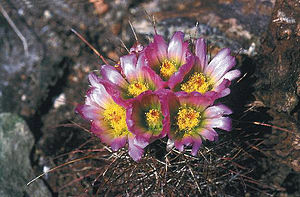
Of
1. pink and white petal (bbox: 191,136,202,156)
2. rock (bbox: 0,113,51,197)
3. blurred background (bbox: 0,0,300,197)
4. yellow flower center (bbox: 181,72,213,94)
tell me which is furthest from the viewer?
rock (bbox: 0,113,51,197)

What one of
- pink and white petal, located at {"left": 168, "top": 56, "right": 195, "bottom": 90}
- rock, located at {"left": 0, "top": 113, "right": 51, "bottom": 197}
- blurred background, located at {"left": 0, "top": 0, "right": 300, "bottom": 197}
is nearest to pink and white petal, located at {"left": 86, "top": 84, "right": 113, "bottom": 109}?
pink and white petal, located at {"left": 168, "top": 56, "right": 195, "bottom": 90}

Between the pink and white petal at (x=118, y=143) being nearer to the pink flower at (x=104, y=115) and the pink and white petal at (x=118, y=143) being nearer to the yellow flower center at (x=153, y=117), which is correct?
the pink flower at (x=104, y=115)

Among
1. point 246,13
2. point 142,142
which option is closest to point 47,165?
point 142,142

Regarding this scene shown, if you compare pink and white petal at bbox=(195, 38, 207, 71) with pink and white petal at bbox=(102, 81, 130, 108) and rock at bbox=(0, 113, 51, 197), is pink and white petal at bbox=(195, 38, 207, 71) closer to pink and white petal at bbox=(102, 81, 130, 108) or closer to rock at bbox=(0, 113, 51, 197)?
pink and white petal at bbox=(102, 81, 130, 108)

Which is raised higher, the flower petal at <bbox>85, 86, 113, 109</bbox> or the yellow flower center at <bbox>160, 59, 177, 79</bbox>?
the yellow flower center at <bbox>160, 59, 177, 79</bbox>

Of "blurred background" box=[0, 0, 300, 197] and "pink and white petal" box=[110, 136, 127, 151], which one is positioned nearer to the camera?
"pink and white petal" box=[110, 136, 127, 151]

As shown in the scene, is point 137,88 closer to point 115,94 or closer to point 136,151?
point 115,94

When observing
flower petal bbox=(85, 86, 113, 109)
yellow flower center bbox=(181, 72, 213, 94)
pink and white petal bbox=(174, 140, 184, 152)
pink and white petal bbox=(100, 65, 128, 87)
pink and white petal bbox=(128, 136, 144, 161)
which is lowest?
pink and white petal bbox=(128, 136, 144, 161)

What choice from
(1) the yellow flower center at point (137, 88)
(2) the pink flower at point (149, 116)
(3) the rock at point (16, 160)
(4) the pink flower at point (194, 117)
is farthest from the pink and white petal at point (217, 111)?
(3) the rock at point (16, 160)
